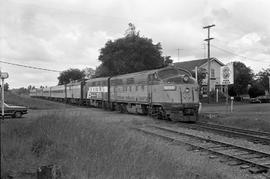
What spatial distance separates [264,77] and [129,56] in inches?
1496

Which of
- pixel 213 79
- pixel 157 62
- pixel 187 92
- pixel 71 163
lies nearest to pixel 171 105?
pixel 187 92

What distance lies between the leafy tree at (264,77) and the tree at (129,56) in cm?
3160

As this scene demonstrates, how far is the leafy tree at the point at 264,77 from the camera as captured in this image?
245 ft

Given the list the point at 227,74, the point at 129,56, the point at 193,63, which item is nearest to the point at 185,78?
the point at 227,74

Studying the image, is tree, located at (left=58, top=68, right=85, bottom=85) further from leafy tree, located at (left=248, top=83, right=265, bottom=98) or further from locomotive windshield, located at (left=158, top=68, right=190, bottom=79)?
locomotive windshield, located at (left=158, top=68, right=190, bottom=79)

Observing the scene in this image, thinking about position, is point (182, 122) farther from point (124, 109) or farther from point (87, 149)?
point (87, 149)

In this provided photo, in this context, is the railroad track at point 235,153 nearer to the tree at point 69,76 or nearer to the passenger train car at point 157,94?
the passenger train car at point 157,94

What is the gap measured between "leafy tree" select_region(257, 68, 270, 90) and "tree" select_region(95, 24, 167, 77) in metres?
31.6

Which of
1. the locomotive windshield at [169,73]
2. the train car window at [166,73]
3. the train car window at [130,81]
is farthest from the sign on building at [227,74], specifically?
the train car window at [130,81]

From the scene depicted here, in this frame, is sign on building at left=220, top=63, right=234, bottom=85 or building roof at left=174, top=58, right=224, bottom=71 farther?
building roof at left=174, top=58, right=224, bottom=71

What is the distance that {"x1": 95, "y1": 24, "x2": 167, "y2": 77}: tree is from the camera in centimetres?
5033

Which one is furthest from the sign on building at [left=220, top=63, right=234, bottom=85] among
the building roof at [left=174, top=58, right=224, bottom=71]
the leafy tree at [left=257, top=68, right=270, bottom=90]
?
the leafy tree at [left=257, top=68, right=270, bottom=90]

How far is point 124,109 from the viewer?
29.1m

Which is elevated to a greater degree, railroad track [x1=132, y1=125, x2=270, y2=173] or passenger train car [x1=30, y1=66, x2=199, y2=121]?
passenger train car [x1=30, y1=66, x2=199, y2=121]
